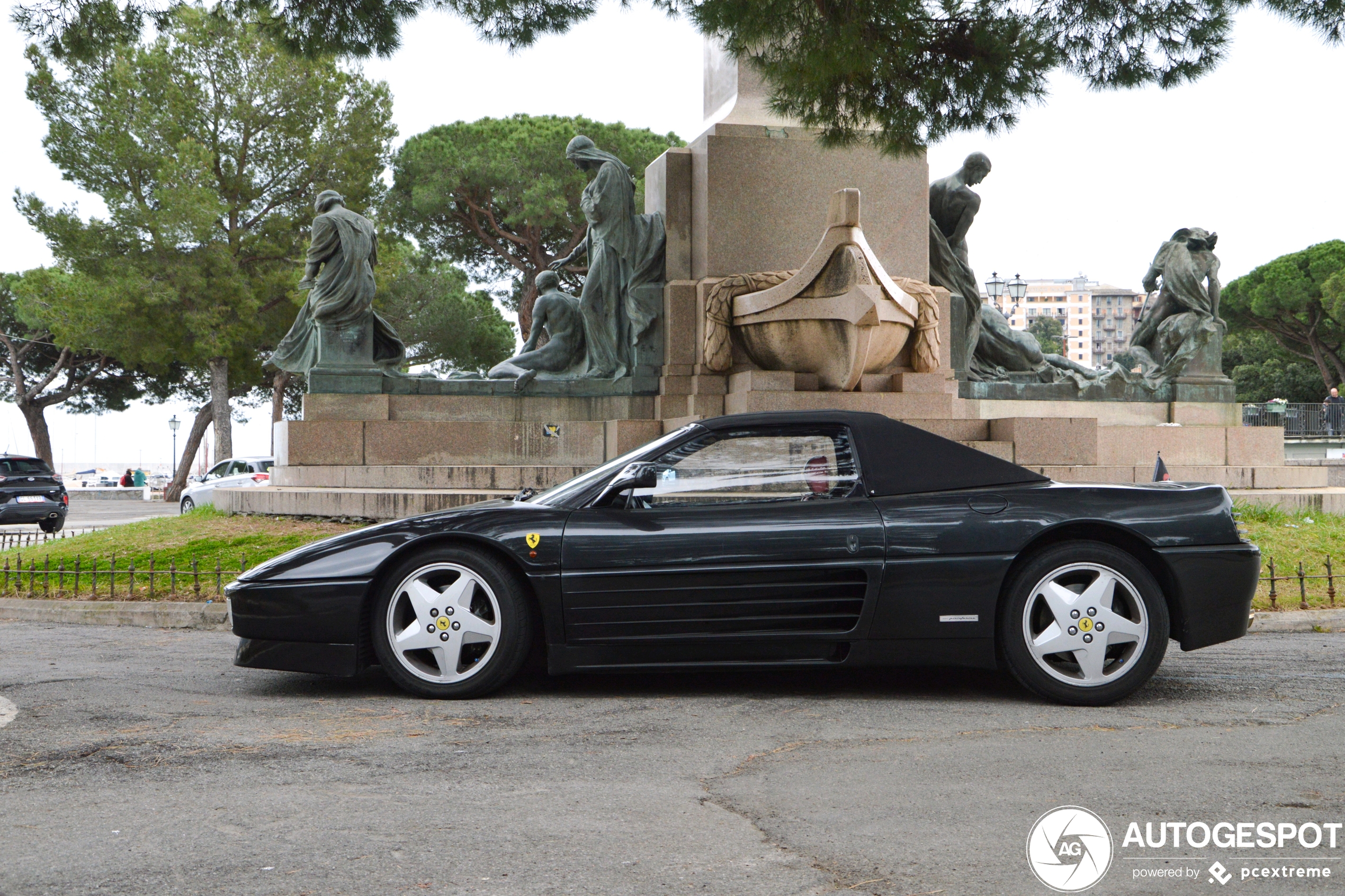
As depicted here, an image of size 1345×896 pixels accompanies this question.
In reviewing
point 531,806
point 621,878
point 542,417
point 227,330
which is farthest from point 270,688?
point 227,330

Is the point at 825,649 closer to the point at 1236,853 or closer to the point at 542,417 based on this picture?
the point at 1236,853

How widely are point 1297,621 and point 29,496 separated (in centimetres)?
2121

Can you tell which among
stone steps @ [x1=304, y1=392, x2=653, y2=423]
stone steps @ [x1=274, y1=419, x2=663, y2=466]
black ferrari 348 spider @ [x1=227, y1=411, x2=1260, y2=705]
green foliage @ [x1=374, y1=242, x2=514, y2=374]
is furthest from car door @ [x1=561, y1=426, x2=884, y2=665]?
green foliage @ [x1=374, y1=242, x2=514, y2=374]

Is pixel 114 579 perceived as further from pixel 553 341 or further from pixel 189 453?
pixel 189 453

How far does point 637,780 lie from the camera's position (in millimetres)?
3496

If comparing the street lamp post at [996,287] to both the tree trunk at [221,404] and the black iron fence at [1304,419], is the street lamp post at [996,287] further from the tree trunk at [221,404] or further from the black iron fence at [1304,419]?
the tree trunk at [221,404]

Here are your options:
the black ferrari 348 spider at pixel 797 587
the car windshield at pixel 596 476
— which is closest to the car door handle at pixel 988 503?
the black ferrari 348 spider at pixel 797 587

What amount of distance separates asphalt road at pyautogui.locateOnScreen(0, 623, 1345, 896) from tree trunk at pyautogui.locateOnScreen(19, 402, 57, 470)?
134ft

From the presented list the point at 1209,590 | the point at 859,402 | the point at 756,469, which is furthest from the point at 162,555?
the point at 1209,590

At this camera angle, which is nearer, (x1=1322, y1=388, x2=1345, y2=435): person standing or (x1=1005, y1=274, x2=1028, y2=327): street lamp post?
(x1=1005, y1=274, x2=1028, y2=327): street lamp post

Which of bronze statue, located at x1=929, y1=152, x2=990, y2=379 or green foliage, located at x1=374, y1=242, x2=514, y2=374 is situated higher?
green foliage, located at x1=374, y1=242, x2=514, y2=374

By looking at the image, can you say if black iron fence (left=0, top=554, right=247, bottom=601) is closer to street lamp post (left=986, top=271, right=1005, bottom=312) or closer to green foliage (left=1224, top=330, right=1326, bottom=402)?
street lamp post (left=986, top=271, right=1005, bottom=312)

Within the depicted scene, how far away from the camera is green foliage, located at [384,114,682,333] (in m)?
34.3

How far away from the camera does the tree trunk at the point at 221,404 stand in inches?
1356
